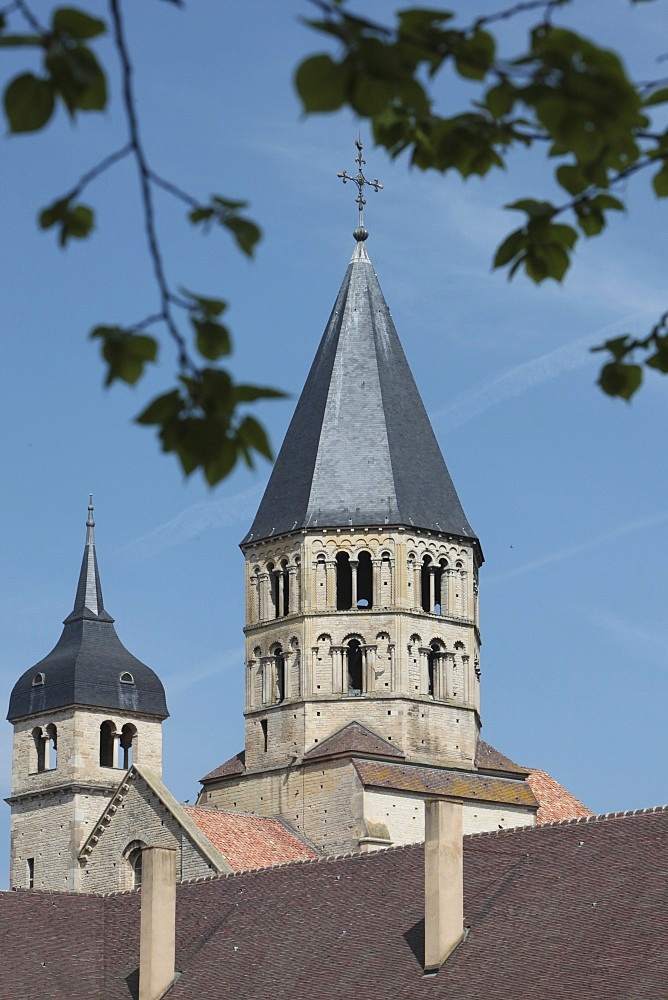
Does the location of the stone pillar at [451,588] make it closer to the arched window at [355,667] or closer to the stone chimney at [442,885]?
the arched window at [355,667]

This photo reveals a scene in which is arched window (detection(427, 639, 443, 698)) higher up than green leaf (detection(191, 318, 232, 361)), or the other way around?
arched window (detection(427, 639, 443, 698))

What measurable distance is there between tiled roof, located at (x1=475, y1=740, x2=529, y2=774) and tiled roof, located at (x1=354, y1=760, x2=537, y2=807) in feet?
1.01

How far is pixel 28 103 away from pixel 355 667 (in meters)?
48.9

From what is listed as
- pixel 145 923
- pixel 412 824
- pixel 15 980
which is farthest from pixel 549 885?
pixel 412 824

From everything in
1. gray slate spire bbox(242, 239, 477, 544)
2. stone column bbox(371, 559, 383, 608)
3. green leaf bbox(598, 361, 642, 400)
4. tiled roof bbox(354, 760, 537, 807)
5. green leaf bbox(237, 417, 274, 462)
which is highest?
gray slate spire bbox(242, 239, 477, 544)

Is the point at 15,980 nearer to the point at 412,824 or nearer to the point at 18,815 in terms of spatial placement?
the point at 412,824

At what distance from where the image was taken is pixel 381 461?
188 ft

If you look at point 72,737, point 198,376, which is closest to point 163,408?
point 198,376

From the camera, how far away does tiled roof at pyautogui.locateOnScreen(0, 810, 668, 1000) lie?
30.6 meters

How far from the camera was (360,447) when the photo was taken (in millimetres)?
57594

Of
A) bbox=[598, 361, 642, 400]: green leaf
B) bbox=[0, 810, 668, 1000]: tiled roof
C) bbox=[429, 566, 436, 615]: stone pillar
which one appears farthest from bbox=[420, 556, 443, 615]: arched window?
bbox=[598, 361, 642, 400]: green leaf

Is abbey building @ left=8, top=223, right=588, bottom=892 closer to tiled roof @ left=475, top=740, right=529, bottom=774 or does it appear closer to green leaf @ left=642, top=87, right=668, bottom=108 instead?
tiled roof @ left=475, top=740, right=529, bottom=774

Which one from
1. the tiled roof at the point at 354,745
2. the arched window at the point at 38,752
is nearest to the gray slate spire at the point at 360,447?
the tiled roof at the point at 354,745

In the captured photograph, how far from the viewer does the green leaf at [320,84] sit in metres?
6.86
